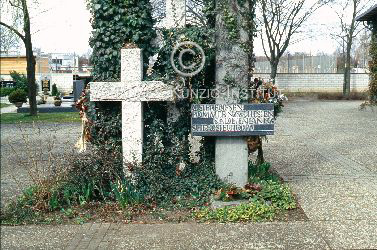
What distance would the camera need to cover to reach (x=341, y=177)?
8.33 m

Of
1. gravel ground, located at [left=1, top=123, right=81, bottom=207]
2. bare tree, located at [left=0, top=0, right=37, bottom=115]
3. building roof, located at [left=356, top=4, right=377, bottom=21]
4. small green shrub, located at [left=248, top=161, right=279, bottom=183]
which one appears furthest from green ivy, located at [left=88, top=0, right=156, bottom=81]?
building roof, located at [left=356, top=4, right=377, bottom=21]

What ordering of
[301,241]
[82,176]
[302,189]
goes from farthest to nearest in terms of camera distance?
[302,189], [82,176], [301,241]

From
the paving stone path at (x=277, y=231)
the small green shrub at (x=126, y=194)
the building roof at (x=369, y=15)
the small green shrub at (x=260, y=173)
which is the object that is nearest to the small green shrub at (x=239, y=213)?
the paving stone path at (x=277, y=231)

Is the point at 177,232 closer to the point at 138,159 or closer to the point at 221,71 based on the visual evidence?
the point at 138,159

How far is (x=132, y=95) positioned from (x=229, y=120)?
4.69 ft

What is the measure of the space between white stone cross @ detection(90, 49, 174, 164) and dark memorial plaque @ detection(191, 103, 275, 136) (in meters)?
0.54

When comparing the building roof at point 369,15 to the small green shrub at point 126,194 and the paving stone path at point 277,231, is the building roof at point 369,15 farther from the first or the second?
the small green shrub at point 126,194

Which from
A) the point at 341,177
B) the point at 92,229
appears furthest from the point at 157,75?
the point at 341,177

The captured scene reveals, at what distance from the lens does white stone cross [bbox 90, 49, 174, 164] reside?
263 inches

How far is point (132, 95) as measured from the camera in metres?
6.69

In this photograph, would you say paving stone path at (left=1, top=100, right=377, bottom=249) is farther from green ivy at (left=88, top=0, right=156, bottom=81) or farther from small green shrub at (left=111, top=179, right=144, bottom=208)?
green ivy at (left=88, top=0, right=156, bottom=81)

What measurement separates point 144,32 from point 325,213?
353 cm

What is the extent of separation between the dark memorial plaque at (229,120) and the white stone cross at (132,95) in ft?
1.78

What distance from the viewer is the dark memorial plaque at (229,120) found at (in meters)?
6.71
